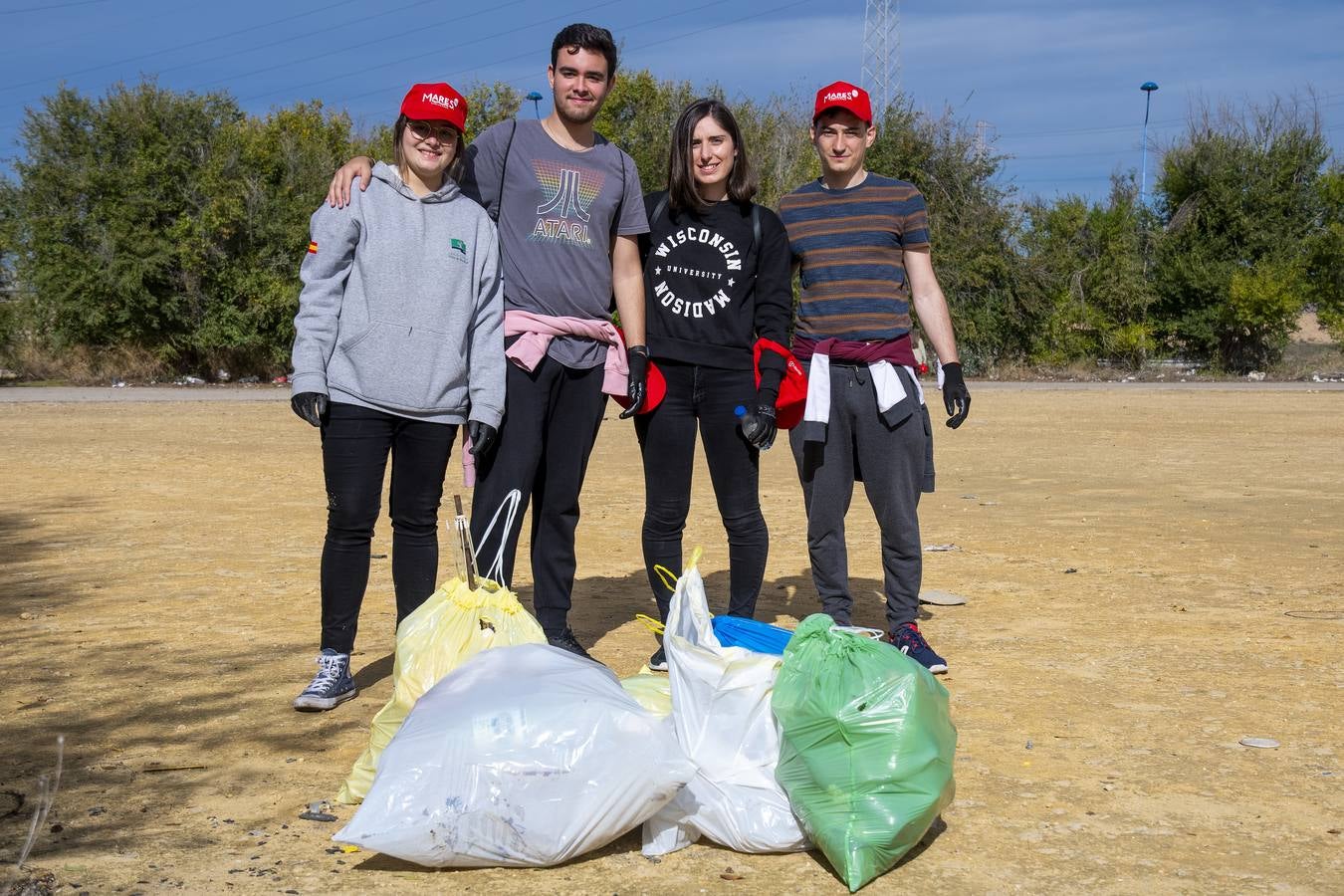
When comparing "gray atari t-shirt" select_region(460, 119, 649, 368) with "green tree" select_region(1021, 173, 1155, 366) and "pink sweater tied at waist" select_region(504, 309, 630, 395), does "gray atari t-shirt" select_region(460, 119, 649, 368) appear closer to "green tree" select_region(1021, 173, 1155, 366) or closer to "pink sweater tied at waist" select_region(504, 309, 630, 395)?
"pink sweater tied at waist" select_region(504, 309, 630, 395)

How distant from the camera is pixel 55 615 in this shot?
5945 millimetres

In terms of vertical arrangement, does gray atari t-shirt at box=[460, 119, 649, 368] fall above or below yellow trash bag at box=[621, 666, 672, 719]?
above

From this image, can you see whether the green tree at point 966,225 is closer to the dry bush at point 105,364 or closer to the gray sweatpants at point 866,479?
the dry bush at point 105,364

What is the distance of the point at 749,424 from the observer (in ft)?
15.2

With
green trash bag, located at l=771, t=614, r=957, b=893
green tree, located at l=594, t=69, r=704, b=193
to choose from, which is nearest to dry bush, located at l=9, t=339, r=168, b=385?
green tree, located at l=594, t=69, r=704, b=193

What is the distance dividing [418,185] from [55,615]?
118 inches

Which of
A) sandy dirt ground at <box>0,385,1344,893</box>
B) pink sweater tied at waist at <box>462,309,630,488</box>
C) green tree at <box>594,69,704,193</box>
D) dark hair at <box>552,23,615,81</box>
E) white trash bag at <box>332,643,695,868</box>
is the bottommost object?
sandy dirt ground at <box>0,385,1344,893</box>

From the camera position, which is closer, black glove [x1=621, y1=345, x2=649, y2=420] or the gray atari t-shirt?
the gray atari t-shirt

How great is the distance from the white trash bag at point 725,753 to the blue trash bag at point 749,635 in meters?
0.17

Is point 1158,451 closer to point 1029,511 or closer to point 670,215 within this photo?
point 1029,511

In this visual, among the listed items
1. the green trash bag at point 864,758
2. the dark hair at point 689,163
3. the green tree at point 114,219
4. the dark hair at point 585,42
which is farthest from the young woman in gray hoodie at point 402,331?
the green tree at point 114,219

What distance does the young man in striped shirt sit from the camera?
485 cm

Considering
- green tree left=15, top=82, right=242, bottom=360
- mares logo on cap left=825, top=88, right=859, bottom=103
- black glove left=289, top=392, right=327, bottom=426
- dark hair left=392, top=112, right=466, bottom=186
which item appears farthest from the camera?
green tree left=15, top=82, right=242, bottom=360

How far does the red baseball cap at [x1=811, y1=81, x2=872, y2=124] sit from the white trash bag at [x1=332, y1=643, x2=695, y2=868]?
103 inches
